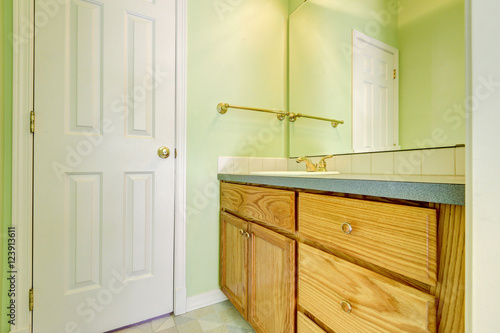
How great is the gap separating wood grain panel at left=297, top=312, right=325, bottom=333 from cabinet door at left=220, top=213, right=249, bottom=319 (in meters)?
0.36

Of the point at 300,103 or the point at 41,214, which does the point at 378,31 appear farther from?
the point at 41,214

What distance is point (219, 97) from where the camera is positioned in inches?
57.4

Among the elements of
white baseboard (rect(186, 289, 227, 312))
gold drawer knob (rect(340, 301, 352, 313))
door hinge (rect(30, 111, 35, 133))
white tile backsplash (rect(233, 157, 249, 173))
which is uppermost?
door hinge (rect(30, 111, 35, 133))

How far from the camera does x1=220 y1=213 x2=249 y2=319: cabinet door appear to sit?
111cm

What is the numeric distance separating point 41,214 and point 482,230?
1508 mm

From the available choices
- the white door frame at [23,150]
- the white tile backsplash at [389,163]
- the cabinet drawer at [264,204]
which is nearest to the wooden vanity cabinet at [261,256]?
the cabinet drawer at [264,204]

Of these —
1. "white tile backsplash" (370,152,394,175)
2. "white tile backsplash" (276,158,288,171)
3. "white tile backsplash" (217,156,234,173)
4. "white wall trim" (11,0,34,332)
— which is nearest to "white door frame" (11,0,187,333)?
"white wall trim" (11,0,34,332)

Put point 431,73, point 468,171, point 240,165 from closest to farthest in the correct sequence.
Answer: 1. point 468,171
2. point 431,73
3. point 240,165

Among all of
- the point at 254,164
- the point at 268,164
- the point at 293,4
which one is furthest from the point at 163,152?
the point at 293,4

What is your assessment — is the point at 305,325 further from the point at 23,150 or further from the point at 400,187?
the point at 23,150

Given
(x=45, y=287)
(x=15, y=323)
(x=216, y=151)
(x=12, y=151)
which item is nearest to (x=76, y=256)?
(x=45, y=287)

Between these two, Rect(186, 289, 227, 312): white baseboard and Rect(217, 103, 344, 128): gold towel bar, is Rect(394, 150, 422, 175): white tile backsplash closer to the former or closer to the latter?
Rect(217, 103, 344, 128): gold towel bar

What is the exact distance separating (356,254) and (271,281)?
0.45 m

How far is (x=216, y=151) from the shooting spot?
1.45m
